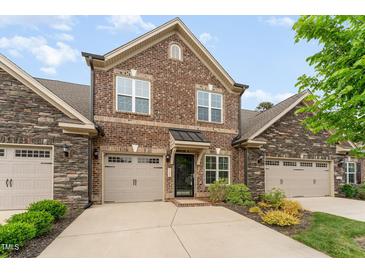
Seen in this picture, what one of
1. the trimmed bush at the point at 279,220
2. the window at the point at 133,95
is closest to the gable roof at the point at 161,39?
the window at the point at 133,95

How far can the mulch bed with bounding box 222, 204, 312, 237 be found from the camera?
6023 mm

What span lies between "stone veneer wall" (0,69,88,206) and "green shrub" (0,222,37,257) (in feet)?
12.8

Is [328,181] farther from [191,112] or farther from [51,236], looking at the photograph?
[51,236]

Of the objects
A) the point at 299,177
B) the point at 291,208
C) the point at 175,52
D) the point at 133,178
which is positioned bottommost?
the point at 291,208

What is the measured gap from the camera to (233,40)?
9883mm

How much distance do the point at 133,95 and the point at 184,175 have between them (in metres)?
4.76

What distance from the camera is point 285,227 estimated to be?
6340mm

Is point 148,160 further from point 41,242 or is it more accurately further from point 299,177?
point 299,177

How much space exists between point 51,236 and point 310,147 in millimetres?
13474

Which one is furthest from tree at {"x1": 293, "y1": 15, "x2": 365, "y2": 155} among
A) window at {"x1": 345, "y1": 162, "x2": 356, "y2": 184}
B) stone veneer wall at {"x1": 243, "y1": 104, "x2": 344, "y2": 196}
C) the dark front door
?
window at {"x1": 345, "y1": 162, "x2": 356, "y2": 184}

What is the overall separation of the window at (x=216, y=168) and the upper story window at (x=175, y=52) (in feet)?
18.3

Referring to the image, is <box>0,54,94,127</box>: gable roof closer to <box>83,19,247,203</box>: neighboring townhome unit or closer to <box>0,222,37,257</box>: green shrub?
<box>83,19,247,203</box>: neighboring townhome unit

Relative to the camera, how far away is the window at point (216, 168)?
11.1m

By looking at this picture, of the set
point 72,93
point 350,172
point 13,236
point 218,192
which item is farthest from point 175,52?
point 350,172
